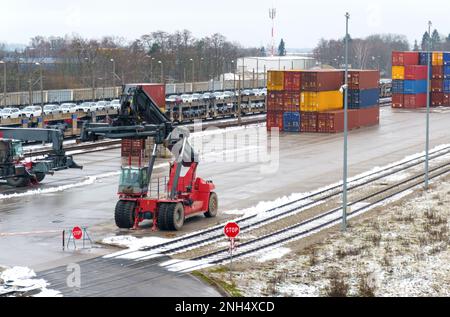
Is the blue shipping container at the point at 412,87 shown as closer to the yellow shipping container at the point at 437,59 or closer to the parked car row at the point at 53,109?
the yellow shipping container at the point at 437,59

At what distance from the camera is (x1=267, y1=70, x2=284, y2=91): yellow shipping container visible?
80.6 m

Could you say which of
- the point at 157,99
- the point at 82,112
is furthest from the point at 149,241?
the point at 82,112

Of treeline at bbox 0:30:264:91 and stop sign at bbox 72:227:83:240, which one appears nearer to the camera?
stop sign at bbox 72:227:83:240

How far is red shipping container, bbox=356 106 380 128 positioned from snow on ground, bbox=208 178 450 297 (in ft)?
149

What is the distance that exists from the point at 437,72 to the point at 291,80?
1375 inches

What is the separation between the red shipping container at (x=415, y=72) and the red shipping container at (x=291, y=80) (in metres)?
29.1

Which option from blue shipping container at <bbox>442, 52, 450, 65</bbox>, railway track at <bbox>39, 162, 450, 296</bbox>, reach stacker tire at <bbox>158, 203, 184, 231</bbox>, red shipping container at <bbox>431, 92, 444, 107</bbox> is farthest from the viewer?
red shipping container at <bbox>431, 92, 444, 107</bbox>

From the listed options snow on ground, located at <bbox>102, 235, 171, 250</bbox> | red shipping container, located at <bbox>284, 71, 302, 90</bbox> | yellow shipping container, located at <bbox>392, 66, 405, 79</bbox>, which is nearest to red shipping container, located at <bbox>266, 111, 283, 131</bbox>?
red shipping container, located at <bbox>284, 71, 302, 90</bbox>

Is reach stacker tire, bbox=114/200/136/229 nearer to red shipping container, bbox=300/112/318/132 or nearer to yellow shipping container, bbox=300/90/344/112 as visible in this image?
red shipping container, bbox=300/112/318/132

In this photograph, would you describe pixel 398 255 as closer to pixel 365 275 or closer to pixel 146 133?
pixel 365 275

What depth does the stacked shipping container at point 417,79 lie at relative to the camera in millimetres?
106938

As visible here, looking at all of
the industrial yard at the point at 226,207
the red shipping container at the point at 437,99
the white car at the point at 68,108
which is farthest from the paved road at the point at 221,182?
the red shipping container at the point at 437,99

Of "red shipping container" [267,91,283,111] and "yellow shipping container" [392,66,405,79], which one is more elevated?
"yellow shipping container" [392,66,405,79]

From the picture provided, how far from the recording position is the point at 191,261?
30.6 metres
